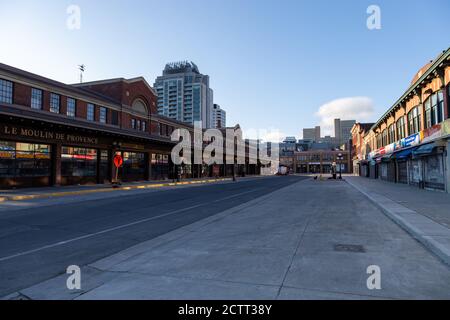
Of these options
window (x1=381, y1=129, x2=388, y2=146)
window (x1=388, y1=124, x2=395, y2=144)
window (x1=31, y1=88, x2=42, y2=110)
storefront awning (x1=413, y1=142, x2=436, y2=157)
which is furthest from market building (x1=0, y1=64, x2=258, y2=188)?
window (x1=381, y1=129, x2=388, y2=146)

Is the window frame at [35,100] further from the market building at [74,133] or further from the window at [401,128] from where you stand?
the window at [401,128]

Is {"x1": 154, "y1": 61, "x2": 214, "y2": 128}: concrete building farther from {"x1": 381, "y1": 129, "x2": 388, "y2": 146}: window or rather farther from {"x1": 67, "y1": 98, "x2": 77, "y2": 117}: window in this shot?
{"x1": 67, "y1": 98, "x2": 77, "y2": 117}: window

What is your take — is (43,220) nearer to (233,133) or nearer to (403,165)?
(403,165)

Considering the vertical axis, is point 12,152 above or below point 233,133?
below

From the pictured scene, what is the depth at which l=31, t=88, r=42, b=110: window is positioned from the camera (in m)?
27.9

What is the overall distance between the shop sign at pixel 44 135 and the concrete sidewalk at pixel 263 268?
68.5ft

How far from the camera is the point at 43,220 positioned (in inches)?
428

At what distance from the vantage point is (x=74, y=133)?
28.2 m

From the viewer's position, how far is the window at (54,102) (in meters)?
29.8

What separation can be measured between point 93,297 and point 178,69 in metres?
166

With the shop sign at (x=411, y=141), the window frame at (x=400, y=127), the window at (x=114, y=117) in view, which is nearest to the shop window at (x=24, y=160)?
the window at (x=114, y=117)

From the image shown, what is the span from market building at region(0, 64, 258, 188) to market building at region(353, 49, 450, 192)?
27.9 meters

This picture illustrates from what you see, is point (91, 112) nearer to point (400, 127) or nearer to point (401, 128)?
point (401, 128)
